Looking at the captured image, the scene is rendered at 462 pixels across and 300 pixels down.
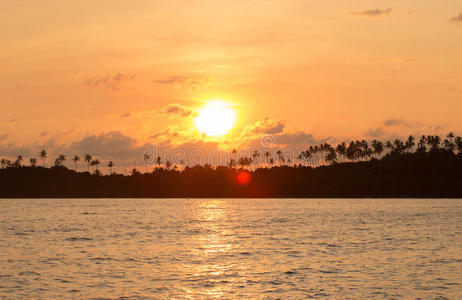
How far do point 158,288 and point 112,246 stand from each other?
1298 inches

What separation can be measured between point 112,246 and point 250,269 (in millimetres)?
28367

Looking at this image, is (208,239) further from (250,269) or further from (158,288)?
(158,288)

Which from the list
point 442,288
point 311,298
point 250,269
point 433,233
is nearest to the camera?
point 311,298

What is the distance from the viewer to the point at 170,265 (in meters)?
55.8

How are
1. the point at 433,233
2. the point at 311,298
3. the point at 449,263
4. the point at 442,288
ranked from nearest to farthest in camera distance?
1. the point at 311,298
2. the point at 442,288
3. the point at 449,263
4. the point at 433,233

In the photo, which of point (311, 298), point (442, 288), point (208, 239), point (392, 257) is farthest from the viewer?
point (208, 239)

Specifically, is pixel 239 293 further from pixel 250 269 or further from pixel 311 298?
pixel 250 269

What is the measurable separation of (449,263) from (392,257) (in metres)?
6.76

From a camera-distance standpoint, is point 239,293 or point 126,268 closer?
point 239,293

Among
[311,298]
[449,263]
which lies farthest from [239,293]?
[449,263]

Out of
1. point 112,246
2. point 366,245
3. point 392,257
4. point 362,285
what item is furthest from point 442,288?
point 112,246

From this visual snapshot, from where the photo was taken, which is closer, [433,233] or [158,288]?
[158,288]

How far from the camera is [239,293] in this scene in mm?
40844

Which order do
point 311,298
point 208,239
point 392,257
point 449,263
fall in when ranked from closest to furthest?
point 311,298 → point 449,263 → point 392,257 → point 208,239
